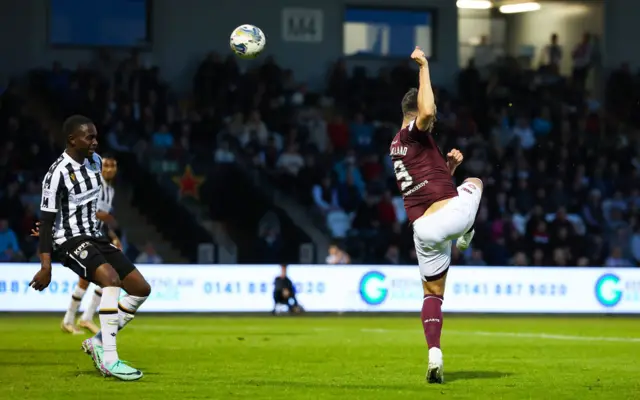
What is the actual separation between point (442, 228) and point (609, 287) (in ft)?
51.6

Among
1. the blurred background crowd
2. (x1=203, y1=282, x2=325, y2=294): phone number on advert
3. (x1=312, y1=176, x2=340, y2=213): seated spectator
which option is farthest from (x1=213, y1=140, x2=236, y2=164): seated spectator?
(x1=203, y1=282, x2=325, y2=294): phone number on advert

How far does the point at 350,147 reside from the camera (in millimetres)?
29109

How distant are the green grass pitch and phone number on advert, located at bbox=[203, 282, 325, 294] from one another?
349 centimetres

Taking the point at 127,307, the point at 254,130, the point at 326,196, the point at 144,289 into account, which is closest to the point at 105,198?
the point at 127,307

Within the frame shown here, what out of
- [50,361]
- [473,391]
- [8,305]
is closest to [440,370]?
[473,391]

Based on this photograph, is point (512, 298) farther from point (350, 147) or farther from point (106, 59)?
point (106, 59)

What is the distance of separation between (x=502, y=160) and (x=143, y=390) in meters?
21.3

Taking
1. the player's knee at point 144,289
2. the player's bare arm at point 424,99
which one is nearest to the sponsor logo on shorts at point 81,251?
the player's knee at point 144,289

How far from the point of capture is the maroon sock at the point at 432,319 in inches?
389

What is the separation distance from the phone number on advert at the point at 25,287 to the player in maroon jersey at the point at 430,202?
13.5 metres

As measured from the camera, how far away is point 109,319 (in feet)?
33.6

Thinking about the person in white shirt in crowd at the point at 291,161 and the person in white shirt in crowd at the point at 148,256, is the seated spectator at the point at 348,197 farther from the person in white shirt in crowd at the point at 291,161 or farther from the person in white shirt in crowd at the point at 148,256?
Result: the person in white shirt in crowd at the point at 148,256

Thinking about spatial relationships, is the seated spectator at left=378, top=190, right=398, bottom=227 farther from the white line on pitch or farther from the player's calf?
the player's calf

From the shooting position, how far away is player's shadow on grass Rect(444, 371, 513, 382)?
10312mm
